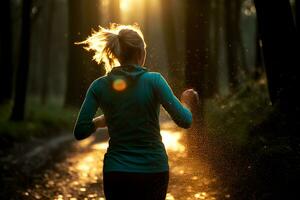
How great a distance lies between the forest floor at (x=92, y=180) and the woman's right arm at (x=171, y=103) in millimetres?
4077

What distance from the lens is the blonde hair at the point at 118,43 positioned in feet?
12.7

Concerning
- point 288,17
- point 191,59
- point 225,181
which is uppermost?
point 288,17

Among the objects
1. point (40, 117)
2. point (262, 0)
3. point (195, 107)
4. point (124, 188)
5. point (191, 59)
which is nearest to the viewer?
point (124, 188)

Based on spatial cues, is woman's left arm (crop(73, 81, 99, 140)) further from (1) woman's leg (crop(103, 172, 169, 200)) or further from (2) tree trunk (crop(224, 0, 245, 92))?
(2) tree trunk (crop(224, 0, 245, 92))

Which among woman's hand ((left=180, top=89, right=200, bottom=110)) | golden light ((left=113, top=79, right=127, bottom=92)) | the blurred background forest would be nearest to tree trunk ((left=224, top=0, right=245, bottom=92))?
the blurred background forest

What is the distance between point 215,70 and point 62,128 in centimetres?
1009

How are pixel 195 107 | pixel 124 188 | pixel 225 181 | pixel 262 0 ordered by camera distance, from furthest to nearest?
pixel 262 0
pixel 225 181
pixel 195 107
pixel 124 188

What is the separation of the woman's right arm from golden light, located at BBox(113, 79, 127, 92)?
0.25 metres

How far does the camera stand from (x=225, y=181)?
8.38m

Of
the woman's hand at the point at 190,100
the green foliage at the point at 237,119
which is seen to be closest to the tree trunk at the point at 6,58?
the green foliage at the point at 237,119

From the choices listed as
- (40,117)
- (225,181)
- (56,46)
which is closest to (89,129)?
(225,181)

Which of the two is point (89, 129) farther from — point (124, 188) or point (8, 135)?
point (8, 135)

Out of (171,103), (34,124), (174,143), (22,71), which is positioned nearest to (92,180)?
(174,143)

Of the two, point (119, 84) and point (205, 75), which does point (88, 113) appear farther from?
point (205, 75)
